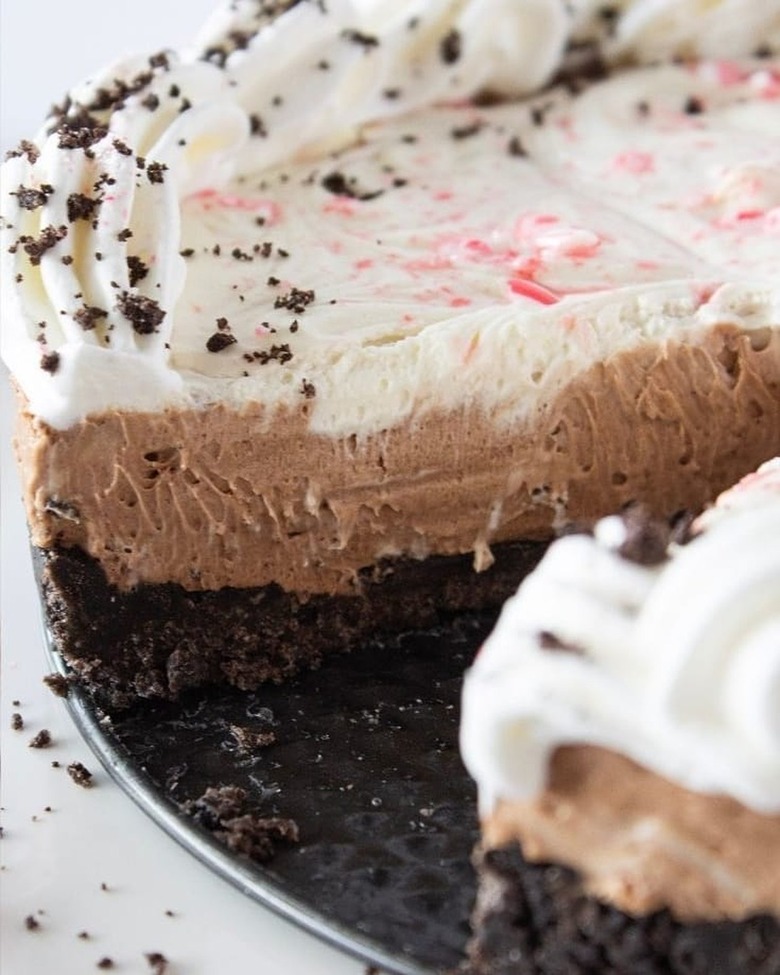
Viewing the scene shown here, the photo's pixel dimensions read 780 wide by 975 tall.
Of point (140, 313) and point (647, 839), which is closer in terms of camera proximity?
point (647, 839)

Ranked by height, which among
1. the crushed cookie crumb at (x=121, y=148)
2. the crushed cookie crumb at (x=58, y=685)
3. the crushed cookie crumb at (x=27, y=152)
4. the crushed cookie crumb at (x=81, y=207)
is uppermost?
the crushed cookie crumb at (x=121, y=148)

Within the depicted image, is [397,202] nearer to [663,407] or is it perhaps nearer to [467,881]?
[663,407]

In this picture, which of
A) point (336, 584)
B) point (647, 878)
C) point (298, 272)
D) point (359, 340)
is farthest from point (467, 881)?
point (298, 272)

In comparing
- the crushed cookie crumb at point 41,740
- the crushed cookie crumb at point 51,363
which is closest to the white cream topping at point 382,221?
the crushed cookie crumb at point 51,363

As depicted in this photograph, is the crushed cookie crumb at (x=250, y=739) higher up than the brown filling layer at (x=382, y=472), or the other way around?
the brown filling layer at (x=382, y=472)

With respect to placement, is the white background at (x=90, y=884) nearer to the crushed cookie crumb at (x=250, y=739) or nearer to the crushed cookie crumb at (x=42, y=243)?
→ the crushed cookie crumb at (x=250, y=739)

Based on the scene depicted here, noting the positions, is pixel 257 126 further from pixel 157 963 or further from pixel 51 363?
pixel 157 963

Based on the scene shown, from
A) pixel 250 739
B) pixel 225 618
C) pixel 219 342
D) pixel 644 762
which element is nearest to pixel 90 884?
pixel 250 739

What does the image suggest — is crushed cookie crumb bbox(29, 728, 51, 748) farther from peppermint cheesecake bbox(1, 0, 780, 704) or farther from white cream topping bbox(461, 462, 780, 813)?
white cream topping bbox(461, 462, 780, 813)
